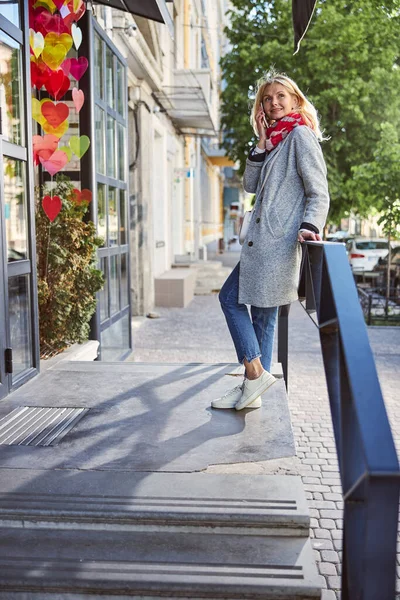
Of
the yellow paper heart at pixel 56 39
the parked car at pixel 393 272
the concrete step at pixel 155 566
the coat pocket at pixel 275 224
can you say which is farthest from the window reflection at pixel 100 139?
the parked car at pixel 393 272

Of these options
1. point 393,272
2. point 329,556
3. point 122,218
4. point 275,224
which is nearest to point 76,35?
point 122,218

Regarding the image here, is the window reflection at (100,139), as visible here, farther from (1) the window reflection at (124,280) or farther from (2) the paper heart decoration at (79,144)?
Answer: (1) the window reflection at (124,280)

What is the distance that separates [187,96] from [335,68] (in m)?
5.07

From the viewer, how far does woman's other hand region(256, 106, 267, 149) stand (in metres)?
3.66

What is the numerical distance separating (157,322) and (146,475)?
987cm

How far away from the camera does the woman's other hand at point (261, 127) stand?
3656 mm

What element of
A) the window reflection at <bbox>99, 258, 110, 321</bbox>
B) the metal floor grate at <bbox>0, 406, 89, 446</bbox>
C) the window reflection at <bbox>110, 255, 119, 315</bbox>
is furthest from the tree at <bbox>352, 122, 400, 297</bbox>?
Answer: the metal floor grate at <bbox>0, 406, 89, 446</bbox>

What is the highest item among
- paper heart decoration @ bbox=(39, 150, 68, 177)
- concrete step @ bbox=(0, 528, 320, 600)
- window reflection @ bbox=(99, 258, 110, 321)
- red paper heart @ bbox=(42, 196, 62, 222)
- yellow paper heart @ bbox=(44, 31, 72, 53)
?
yellow paper heart @ bbox=(44, 31, 72, 53)

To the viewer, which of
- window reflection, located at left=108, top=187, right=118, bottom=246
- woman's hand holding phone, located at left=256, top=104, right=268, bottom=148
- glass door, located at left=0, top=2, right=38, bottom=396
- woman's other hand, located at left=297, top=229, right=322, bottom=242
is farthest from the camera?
window reflection, located at left=108, top=187, right=118, bottom=246

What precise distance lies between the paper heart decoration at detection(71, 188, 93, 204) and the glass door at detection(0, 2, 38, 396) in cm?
143

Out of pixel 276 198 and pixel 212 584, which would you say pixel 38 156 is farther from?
pixel 212 584

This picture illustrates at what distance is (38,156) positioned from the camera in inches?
232

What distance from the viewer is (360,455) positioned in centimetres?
164

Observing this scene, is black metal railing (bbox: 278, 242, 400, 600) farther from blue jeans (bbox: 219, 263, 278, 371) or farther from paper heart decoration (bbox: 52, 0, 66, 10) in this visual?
paper heart decoration (bbox: 52, 0, 66, 10)
